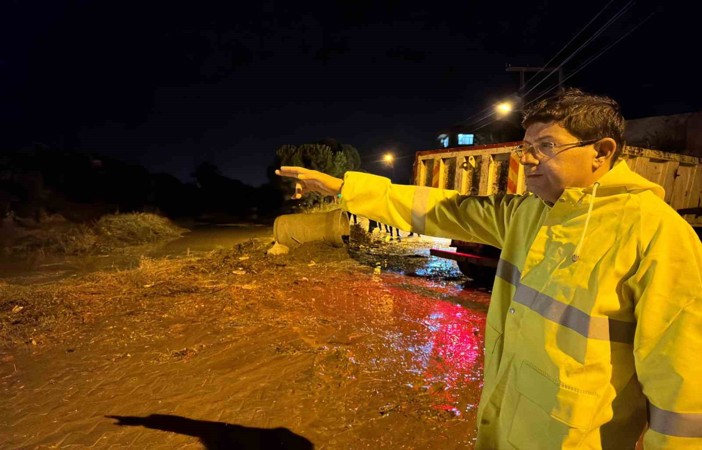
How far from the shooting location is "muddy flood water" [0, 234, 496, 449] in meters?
2.81

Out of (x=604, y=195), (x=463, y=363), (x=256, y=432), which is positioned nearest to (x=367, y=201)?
(x=604, y=195)

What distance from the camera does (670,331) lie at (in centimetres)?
91

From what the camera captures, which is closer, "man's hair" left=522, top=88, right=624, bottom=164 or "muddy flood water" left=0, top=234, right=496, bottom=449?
"man's hair" left=522, top=88, right=624, bottom=164

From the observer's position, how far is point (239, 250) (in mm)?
10398

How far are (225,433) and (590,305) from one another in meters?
2.81

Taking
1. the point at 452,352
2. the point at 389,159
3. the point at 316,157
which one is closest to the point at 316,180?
the point at 452,352

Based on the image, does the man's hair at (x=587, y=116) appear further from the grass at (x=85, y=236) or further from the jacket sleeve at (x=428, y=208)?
the grass at (x=85, y=236)

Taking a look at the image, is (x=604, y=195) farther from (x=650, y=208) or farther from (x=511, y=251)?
(x=511, y=251)

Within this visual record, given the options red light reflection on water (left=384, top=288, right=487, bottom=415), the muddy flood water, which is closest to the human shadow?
the muddy flood water

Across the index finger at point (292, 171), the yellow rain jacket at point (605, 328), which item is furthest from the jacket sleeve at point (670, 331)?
the index finger at point (292, 171)

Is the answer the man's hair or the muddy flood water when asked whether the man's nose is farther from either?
the muddy flood water

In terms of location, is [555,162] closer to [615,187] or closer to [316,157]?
[615,187]

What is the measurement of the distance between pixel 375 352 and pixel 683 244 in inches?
140

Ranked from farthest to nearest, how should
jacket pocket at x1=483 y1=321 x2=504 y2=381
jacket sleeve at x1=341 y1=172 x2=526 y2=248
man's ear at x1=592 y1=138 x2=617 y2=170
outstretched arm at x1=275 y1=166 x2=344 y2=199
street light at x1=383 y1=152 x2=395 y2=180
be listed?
street light at x1=383 y1=152 x2=395 y2=180 < outstretched arm at x1=275 y1=166 x2=344 y2=199 < jacket sleeve at x1=341 y1=172 x2=526 y2=248 < jacket pocket at x1=483 y1=321 x2=504 y2=381 < man's ear at x1=592 y1=138 x2=617 y2=170
